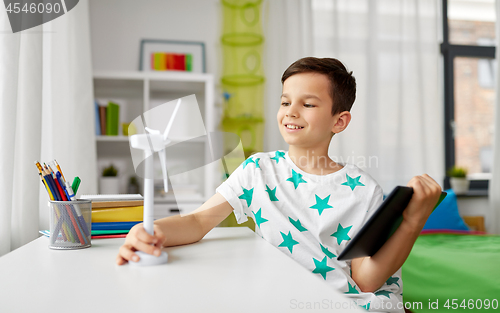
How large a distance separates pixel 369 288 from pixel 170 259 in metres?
0.39

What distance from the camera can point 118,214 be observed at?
79cm

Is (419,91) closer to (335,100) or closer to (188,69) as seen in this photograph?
(188,69)

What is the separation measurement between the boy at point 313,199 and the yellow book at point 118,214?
132 millimetres

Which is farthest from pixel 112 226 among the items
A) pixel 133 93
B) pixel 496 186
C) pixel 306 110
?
pixel 496 186

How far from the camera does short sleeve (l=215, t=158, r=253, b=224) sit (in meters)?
0.85

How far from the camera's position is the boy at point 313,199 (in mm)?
722

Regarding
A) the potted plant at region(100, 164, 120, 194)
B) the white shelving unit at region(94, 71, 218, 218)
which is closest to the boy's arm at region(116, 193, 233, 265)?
the white shelving unit at region(94, 71, 218, 218)

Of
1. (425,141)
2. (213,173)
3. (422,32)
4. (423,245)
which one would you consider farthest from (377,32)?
(213,173)

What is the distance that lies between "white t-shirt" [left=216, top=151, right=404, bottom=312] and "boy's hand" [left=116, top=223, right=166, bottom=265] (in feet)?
1.00

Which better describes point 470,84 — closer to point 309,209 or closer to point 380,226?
point 309,209

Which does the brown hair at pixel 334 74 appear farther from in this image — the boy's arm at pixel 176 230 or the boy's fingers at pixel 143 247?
the boy's fingers at pixel 143 247

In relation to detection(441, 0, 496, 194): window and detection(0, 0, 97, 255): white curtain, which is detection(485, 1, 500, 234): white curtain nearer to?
detection(441, 0, 496, 194): window

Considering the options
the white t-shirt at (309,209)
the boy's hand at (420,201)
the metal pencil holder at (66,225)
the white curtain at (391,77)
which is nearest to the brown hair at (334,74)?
the white t-shirt at (309,209)

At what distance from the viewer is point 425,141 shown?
286 cm
